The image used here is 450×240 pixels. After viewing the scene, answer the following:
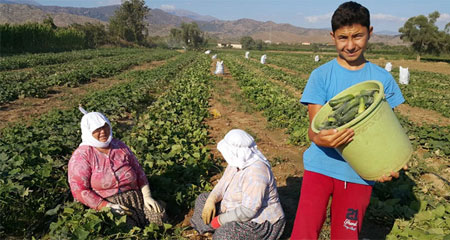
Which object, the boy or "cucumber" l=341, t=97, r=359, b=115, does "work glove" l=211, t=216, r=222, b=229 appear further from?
"cucumber" l=341, t=97, r=359, b=115

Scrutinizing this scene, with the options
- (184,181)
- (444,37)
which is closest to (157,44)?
(444,37)

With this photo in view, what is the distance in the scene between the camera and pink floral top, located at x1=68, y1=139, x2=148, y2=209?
113 inches

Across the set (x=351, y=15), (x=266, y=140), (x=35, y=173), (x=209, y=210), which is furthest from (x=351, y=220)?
(x=266, y=140)

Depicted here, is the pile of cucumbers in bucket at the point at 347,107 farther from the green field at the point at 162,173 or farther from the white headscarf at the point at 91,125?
the white headscarf at the point at 91,125

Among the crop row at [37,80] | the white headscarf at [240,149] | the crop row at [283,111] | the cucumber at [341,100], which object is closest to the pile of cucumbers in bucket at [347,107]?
the cucumber at [341,100]

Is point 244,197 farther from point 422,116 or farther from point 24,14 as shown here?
point 24,14

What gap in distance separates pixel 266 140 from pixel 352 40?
4531mm

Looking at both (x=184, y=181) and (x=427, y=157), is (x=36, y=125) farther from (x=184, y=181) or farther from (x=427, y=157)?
(x=427, y=157)

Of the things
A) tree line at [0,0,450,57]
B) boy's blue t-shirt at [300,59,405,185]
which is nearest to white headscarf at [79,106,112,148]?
boy's blue t-shirt at [300,59,405,185]

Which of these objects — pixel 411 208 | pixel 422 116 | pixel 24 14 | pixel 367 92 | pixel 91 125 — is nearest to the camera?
pixel 367 92

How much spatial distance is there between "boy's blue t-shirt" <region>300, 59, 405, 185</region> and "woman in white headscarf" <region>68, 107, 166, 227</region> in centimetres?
184

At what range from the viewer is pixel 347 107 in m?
1.75

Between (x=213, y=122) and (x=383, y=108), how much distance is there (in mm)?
5996

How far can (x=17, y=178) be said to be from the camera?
11.1 ft
